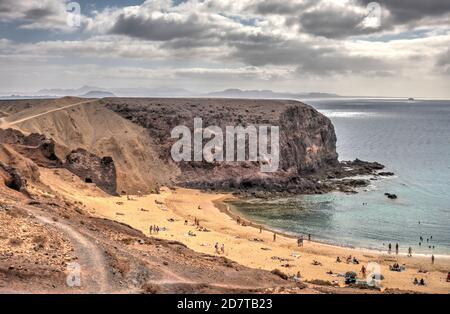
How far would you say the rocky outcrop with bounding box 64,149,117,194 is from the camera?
197 ft

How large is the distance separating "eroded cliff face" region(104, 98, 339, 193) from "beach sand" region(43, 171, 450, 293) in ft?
39.1

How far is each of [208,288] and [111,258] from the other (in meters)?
5.49

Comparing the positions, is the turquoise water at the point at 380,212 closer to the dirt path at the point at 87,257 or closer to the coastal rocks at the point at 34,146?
the coastal rocks at the point at 34,146

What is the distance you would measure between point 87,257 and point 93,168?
3933 centimetres

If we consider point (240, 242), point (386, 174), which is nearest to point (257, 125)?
point (386, 174)

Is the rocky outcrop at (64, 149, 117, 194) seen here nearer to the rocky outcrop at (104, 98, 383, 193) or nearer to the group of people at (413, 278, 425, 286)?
the rocky outcrop at (104, 98, 383, 193)

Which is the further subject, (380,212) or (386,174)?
(386,174)

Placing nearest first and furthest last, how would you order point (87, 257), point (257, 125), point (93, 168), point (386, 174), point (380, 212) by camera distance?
1. point (87, 257)
2. point (380, 212)
3. point (93, 168)
4. point (257, 125)
5. point (386, 174)

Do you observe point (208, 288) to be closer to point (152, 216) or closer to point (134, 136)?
point (152, 216)

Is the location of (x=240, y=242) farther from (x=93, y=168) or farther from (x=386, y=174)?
(x=386, y=174)

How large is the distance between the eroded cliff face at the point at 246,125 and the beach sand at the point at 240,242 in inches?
469

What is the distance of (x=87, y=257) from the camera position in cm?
2431

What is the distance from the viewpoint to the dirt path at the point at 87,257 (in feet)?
70.3
